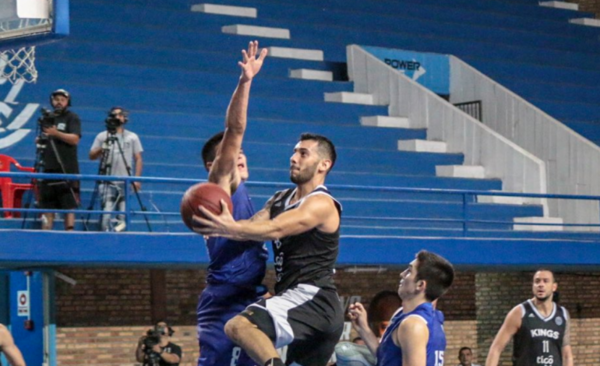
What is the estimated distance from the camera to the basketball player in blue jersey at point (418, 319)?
6.09m

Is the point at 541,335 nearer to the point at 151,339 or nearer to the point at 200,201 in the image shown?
the point at 151,339

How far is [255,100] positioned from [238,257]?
11.8 m

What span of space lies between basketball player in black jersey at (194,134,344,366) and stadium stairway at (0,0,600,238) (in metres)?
8.42

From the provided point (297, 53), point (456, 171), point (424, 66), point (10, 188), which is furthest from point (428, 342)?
point (424, 66)

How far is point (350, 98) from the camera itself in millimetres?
19719

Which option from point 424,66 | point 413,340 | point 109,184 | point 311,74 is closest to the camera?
point 413,340

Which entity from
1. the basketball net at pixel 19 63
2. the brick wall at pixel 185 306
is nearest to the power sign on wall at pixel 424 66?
the brick wall at pixel 185 306

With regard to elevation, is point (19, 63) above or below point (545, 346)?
above

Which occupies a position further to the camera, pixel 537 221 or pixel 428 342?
pixel 537 221

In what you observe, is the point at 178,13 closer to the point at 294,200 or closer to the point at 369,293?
the point at 369,293

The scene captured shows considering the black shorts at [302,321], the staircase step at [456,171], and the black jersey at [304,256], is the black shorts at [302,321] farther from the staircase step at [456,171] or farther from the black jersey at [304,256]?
the staircase step at [456,171]

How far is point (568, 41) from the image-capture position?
2441 cm

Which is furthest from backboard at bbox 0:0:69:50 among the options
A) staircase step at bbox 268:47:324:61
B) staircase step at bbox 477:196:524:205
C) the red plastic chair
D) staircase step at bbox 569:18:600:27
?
staircase step at bbox 569:18:600:27

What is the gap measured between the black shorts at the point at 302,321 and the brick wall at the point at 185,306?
32.3 feet
